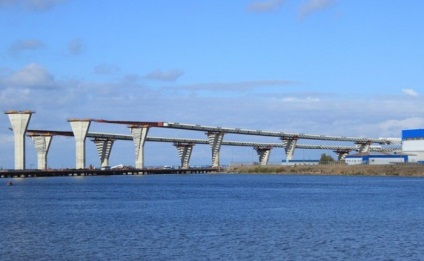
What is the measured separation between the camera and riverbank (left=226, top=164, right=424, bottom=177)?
5369 inches

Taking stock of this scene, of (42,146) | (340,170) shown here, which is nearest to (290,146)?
(340,170)

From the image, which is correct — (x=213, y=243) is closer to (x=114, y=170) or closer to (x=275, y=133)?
(x=114, y=170)

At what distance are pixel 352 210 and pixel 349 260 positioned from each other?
81.3 feet

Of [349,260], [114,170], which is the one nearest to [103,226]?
[349,260]

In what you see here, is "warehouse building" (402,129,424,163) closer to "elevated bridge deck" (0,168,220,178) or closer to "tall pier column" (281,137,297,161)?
"tall pier column" (281,137,297,161)

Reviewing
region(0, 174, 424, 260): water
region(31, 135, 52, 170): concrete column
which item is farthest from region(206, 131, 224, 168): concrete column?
region(0, 174, 424, 260): water

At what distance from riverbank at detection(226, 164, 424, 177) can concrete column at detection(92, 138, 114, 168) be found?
109ft

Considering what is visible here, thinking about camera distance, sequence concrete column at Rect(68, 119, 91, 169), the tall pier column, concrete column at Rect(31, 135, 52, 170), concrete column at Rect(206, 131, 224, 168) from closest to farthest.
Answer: concrete column at Rect(68, 119, 91, 169)
concrete column at Rect(31, 135, 52, 170)
concrete column at Rect(206, 131, 224, 168)
the tall pier column

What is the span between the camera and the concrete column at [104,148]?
167000 mm

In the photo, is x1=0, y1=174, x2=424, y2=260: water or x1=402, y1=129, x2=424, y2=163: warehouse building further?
x1=402, y1=129, x2=424, y2=163: warehouse building

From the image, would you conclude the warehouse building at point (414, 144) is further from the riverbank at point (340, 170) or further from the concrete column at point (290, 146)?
the concrete column at point (290, 146)

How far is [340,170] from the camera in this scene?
501ft

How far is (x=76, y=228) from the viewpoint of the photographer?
4194 cm

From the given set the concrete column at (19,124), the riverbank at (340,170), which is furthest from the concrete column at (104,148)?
the concrete column at (19,124)
